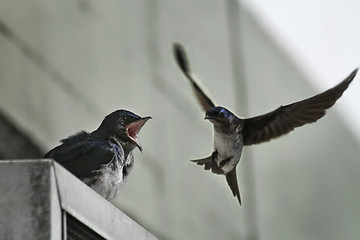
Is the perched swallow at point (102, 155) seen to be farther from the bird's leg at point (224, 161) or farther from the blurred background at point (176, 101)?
the blurred background at point (176, 101)

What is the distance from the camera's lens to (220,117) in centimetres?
459

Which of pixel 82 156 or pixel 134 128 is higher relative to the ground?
pixel 134 128

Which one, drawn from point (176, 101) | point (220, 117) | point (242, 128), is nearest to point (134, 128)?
point (220, 117)

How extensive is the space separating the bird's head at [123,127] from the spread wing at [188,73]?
0.71m

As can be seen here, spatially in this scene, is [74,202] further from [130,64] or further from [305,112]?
[130,64]

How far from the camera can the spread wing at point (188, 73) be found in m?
5.08

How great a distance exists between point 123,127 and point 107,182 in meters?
0.38

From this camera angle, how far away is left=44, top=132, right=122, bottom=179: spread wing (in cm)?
397

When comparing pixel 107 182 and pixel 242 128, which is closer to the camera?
pixel 107 182

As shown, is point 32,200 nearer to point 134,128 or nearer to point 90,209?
point 90,209

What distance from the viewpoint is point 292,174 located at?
1082cm

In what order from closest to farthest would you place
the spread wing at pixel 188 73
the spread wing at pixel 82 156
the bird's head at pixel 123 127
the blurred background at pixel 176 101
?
the spread wing at pixel 82 156
the bird's head at pixel 123 127
the spread wing at pixel 188 73
the blurred background at pixel 176 101

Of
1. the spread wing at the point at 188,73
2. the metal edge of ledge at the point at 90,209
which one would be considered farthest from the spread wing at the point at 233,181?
the metal edge of ledge at the point at 90,209

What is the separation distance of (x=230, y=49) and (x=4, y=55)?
8.76ft
